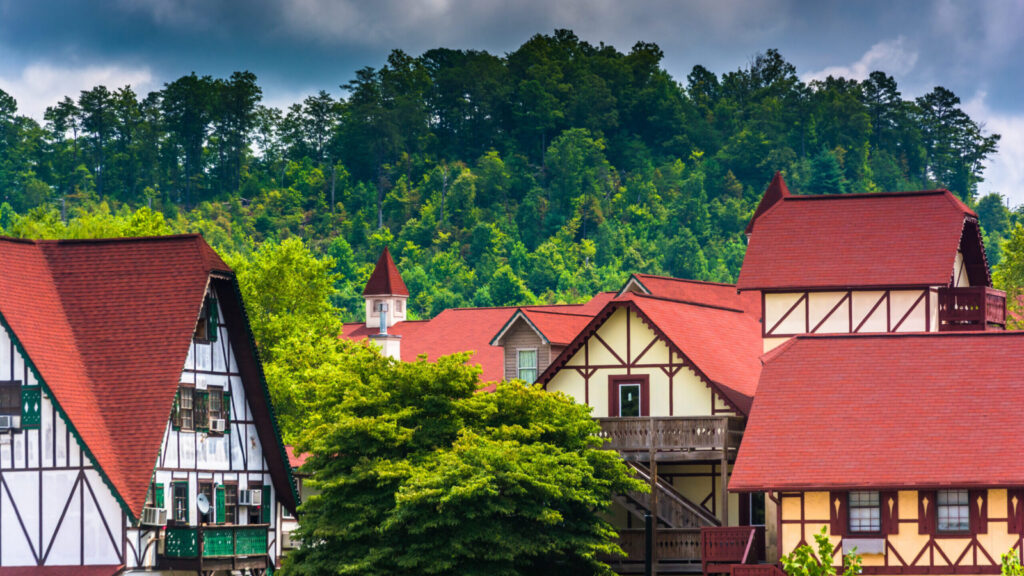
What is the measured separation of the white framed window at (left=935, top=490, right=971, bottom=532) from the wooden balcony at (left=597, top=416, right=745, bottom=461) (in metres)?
7.82

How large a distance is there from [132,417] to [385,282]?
3767 cm

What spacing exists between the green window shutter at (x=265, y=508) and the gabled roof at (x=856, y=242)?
1635 centimetres

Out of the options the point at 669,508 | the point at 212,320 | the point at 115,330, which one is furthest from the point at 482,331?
the point at 115,330

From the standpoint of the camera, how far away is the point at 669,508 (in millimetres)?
55125

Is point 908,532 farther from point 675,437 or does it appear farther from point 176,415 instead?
point 176,415

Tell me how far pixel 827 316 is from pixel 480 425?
502 inches

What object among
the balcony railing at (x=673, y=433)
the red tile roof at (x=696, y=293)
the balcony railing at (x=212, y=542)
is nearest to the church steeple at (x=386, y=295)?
the red tile roof at (x=696, y=293)

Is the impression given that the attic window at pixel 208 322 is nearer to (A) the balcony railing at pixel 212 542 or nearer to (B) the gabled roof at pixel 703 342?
(A) the balcony railing at pixel 212 542

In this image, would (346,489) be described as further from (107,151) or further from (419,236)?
(107,151)

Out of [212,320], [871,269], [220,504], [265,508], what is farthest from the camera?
[871,269]

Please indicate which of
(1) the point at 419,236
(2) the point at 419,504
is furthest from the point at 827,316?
(1) the point at 419,236

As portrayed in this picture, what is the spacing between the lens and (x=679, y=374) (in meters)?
57.7

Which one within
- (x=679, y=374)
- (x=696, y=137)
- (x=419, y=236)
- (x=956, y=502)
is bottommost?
(x=956, y=502)

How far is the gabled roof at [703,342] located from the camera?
2244 inches
